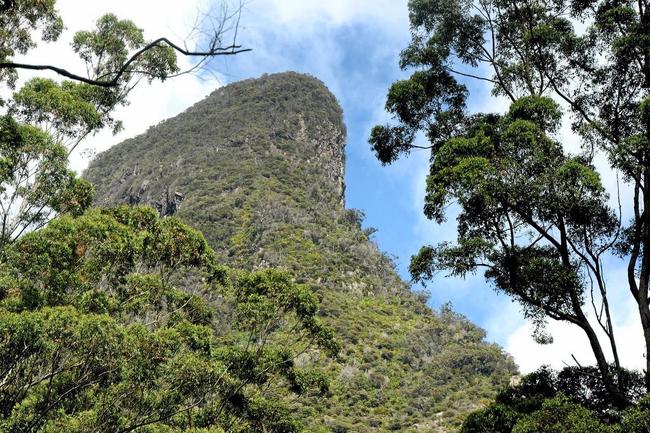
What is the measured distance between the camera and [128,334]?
11438 millimetres

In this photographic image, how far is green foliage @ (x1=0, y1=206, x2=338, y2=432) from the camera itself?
433 inches

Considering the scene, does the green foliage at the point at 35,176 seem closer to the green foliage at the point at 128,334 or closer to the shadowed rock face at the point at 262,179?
the green foliage at the point at 128,334

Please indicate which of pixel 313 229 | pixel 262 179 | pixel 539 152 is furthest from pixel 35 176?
pixel 262 179

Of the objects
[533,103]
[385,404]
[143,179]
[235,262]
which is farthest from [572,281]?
[143,179]

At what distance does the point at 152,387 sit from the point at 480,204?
9.06 metres

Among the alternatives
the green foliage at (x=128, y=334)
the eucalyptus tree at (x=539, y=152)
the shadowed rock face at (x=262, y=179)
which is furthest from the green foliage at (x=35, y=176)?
the shadowed rock face at (x=262, y=179)

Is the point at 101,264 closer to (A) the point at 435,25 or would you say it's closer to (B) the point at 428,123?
(B) the point at 428,123

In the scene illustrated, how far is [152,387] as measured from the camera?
13.5 metres

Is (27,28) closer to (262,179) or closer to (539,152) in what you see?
(539,152)

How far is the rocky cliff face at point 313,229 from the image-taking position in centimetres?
4672

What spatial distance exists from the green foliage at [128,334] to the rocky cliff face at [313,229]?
4.76 meters

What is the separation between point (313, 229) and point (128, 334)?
63739 mm

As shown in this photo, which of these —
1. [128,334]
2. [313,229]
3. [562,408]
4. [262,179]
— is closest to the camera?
[562,408]

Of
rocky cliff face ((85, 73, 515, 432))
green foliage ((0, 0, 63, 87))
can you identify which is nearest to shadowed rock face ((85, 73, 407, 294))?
rocky cliff face ((85, 73, 515, 432))
